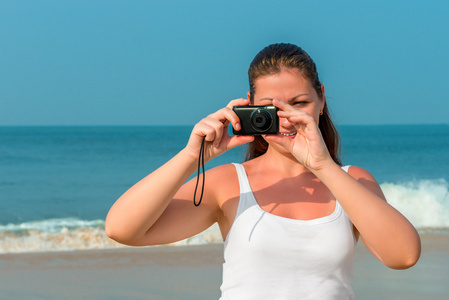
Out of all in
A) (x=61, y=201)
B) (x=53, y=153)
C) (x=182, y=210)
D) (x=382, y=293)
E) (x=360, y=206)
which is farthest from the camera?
(x=53, y=153)

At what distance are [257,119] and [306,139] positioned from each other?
0.17m

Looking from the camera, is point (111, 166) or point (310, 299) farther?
point (111, 166)

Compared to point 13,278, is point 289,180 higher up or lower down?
higher up

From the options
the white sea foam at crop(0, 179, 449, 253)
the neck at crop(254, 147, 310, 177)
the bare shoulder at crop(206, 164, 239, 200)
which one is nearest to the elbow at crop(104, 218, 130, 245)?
the bare shoulder at crop(206, 164, 239, 200)

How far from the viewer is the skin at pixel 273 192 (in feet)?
6.32

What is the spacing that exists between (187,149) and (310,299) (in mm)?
601

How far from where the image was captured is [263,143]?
2553 millimetres

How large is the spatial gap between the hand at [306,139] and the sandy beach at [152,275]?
3.91 m

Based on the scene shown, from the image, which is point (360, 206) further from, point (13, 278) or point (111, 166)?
point (111, 166)

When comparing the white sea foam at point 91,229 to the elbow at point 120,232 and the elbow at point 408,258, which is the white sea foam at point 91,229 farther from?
the elbow at point 408,258

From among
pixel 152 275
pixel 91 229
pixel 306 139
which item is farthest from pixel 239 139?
pixel 91 229

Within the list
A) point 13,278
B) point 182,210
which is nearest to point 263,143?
point 182,210

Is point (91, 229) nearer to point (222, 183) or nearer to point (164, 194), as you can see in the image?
point (222, 183)

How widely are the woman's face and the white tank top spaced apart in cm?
37
